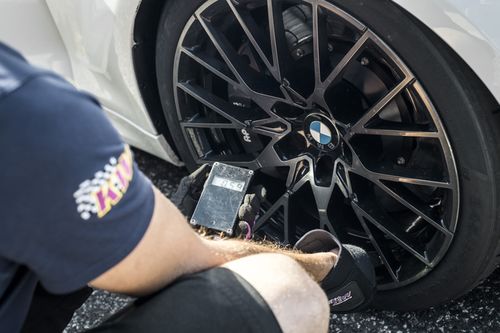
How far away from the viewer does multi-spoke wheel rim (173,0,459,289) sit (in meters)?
1.48

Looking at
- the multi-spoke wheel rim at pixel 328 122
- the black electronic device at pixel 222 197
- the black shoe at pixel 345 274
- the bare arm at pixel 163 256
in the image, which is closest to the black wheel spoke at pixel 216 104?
the multi-spoke wheel rim at pixel 328 122

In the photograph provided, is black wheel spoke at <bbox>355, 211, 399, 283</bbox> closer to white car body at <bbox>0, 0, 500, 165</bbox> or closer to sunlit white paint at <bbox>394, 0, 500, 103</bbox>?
sunlit white paint at <bbox>394, 0, 500, 103</bbox>

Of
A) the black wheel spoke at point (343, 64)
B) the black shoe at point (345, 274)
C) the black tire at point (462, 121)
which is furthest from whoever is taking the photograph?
the black shoe at point (345, 274)

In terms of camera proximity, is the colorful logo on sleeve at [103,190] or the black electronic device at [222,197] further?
the black electronic device at [222,197]

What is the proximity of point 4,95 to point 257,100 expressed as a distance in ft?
2.90

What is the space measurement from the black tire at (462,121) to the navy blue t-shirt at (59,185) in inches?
24.9

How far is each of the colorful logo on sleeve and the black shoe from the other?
0.68 m

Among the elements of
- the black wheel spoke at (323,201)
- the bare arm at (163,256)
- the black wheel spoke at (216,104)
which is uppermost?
the black wheel spoke at (216,104)

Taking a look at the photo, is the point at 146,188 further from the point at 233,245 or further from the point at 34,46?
the point at 34,46

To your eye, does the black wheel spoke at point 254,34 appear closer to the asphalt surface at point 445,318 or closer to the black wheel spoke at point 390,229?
the black wheel spoke at point 390,229

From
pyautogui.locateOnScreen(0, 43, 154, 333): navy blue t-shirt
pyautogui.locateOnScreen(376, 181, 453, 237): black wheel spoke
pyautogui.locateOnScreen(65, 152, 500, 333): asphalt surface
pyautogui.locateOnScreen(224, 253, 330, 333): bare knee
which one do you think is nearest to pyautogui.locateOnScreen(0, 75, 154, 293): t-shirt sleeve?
pyautogui.locateOnScreen(0, 43, 154, 333): navy blue t-shirt

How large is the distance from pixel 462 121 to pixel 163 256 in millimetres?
656

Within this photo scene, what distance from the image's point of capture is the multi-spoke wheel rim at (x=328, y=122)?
58.1 inches

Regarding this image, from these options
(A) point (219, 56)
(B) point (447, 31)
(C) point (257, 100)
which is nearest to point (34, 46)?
(A) point (219, 56)
